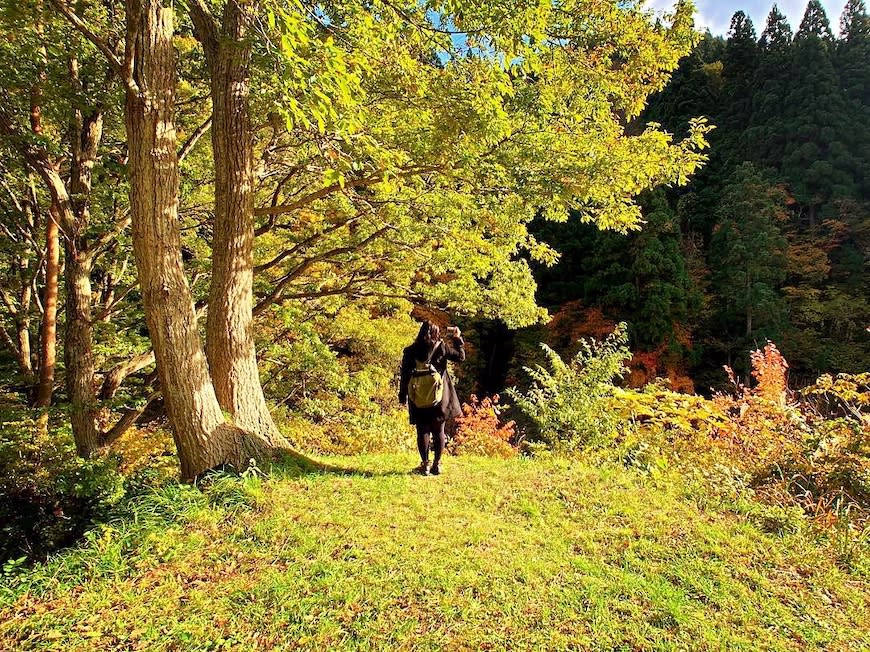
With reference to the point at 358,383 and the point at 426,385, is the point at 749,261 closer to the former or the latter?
the point at 358,383

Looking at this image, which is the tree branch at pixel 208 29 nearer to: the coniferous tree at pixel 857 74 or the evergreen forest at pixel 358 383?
the evergreen forest at pixel 358 383

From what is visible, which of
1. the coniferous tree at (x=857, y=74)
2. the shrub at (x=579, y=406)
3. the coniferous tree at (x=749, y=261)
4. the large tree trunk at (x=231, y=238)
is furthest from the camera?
the coniferous tree at (x=857, y=74)

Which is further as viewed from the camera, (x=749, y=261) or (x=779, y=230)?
(x=779, y=230)

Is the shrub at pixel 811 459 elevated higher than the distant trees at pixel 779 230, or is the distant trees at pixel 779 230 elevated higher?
the distant trees at pixel 779 230

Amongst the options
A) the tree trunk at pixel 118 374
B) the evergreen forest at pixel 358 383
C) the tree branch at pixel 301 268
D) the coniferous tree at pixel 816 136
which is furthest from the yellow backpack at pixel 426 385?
the coniferous tree at pixel 816 136

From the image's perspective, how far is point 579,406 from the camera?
7832 millimetres

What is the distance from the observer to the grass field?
88.6 inches

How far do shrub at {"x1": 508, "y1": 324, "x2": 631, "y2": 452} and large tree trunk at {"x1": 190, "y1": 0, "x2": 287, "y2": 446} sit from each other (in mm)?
4495

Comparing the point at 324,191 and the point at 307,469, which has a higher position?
the point at 324,191

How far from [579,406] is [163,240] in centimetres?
673

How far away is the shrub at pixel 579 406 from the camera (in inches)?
276

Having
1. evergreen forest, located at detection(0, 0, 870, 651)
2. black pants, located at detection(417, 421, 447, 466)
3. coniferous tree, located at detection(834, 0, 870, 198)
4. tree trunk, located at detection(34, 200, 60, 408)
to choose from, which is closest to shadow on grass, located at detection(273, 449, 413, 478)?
evergreen forest, located at detection(0, 0, 870, 651)

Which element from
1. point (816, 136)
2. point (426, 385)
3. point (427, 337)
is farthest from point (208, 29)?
point (816, 136)

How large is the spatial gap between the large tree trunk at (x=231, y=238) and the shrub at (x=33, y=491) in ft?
9.23
